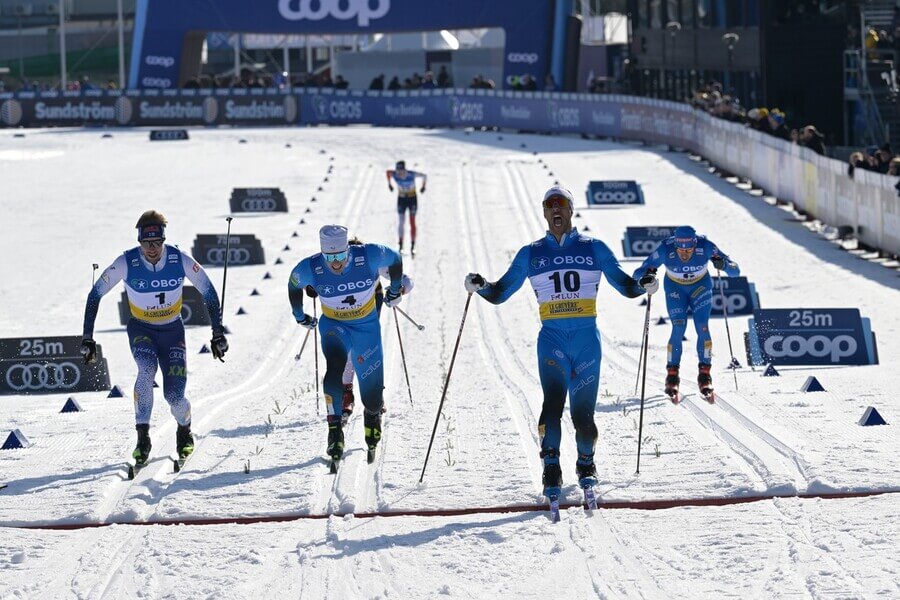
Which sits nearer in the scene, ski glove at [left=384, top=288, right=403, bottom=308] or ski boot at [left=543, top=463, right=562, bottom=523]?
ski boot at [left=543, top=463, right=562, bottom=523]

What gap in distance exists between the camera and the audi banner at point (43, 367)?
654 inches

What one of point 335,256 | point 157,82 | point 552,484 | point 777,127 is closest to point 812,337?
point 335,256

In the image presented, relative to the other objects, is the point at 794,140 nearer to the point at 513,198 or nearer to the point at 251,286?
the point at 513,198

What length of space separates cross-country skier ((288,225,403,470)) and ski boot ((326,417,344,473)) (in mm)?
17

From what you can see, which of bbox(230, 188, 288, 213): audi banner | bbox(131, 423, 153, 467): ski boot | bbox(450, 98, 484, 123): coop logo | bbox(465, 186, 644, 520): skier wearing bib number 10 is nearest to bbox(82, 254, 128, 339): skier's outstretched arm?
bbox(131, 423, 153, 467): ski boot

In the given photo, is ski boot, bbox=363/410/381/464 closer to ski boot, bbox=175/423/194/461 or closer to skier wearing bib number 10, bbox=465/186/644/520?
ski boot, bbox=175/423/194/461

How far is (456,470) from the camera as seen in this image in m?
11.5

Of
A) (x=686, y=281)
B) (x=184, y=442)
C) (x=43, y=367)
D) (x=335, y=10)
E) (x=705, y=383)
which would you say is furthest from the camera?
(x=335, y=10)

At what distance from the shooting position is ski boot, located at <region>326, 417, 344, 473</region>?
11.7 m

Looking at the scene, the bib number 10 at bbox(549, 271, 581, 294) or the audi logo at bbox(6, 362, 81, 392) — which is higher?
the bib number 10 at bbox(549, 271, 581, 294)

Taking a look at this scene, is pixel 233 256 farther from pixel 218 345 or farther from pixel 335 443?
pixel 335 443

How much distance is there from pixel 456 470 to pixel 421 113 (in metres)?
46.8

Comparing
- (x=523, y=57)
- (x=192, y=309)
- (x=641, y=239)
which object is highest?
(x=523, y=57)

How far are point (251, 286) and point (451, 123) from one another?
106ft
